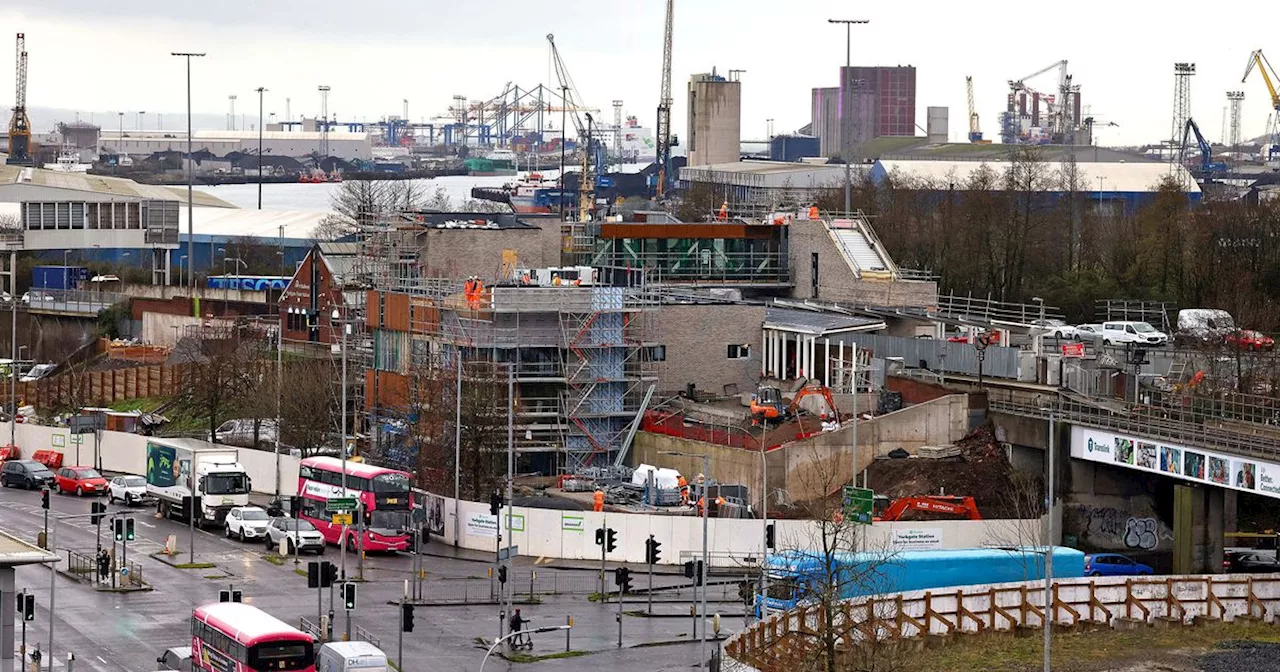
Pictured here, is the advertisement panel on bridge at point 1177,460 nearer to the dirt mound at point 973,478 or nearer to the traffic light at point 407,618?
the dirt mound at point 973,478

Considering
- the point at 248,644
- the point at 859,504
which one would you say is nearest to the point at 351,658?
the point at 248,644

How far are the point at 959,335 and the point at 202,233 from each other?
309 ft

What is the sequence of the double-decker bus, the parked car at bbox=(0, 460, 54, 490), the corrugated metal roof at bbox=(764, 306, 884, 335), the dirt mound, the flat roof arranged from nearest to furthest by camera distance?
the flat roof
the double-decker bus
the dirt mound
the parked car at bbox=(0, 460, 54, 490)
the corrugated metal roof at bbox=(764, 306, 884, 335)

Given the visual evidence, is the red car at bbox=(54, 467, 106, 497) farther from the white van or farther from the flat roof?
the flat roof

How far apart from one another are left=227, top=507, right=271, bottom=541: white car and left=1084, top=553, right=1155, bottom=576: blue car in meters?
26.8

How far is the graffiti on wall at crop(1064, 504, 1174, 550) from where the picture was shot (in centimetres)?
6938

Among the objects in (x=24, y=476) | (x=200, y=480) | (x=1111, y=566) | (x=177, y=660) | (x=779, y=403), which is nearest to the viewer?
(x=177, y=660)

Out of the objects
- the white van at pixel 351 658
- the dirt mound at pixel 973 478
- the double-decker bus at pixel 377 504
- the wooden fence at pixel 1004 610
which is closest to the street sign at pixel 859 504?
the wooden fence at pixel 1004 610

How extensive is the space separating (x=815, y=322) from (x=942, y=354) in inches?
281

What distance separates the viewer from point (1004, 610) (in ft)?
162

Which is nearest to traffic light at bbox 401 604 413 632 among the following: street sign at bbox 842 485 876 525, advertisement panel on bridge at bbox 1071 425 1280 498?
street sign at bbox 842 485 876 525

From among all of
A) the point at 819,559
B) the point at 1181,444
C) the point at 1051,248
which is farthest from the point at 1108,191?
the point at 819,559

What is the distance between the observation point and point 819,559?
52.3 meters

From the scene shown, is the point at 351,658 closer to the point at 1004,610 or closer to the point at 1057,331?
the point at 1004,610
